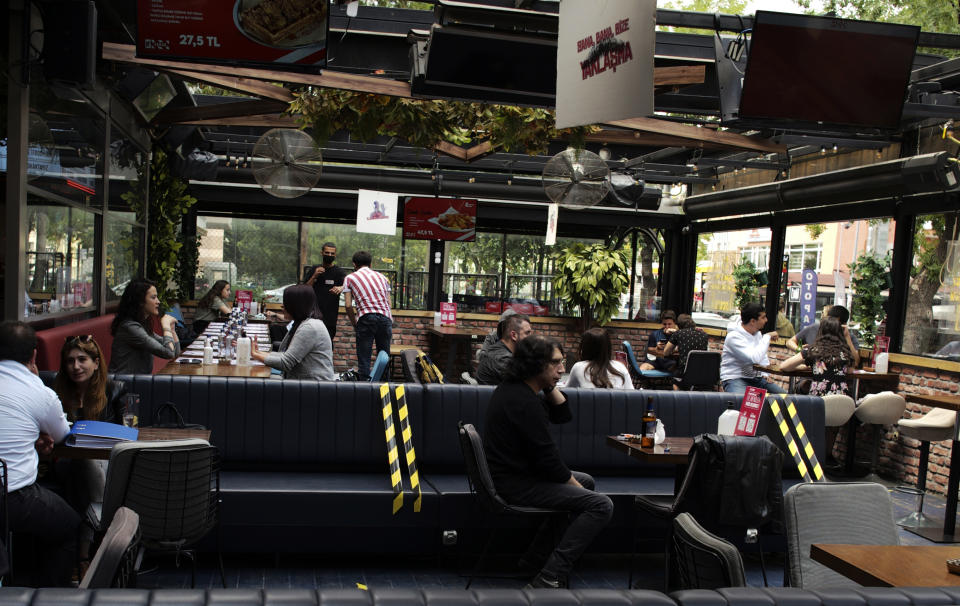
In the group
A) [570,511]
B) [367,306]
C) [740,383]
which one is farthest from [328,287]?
[570,511]

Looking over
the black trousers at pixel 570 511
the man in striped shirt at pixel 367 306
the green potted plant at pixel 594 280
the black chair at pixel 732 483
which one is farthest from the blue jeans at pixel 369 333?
the black chair at pixel 732 483

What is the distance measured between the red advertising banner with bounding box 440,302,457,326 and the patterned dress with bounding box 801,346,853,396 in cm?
629

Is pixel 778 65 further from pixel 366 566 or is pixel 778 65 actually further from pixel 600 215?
pixel 600 215

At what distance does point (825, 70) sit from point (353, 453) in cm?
378

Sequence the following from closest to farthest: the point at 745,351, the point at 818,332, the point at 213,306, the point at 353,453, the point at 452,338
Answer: the point at 353,453, the point at 745,351, the point at 818,332, the point at 213,306, the point at 452,338

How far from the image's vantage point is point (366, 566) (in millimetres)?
5004

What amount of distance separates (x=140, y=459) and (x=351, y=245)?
11.4m

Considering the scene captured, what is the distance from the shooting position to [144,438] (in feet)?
14.2

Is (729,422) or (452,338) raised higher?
(729,422)

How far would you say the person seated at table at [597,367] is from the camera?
6.27 meters

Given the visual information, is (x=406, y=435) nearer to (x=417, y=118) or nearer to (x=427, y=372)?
(x=427, y=372)

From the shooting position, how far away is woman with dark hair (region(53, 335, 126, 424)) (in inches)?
167

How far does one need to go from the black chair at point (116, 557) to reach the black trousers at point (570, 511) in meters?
2.43

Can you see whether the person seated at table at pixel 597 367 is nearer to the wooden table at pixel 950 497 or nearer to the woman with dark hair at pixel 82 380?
the wooden table at pixel 950 497
